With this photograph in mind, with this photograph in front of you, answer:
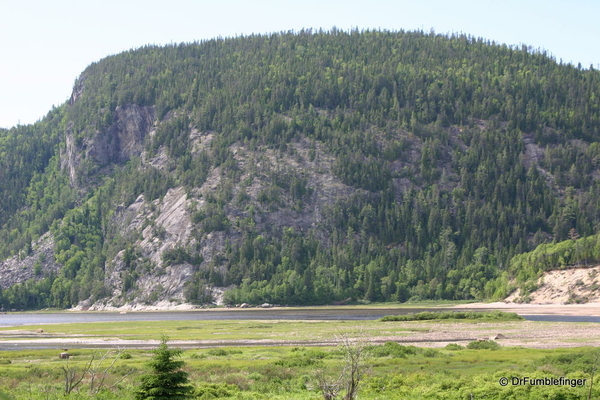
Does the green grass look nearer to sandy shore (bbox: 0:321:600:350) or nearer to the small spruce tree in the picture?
the small spruce tree

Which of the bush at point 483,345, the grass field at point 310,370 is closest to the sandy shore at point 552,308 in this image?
the grass field at point 310,370

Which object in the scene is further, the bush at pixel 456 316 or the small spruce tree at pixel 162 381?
the bush at pixel 456 316

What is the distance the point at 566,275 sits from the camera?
628 ft

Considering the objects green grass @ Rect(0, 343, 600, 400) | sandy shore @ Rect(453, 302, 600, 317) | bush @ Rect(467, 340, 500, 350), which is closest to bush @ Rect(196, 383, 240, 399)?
green grass @ Rect(0, 343, 600, 400)

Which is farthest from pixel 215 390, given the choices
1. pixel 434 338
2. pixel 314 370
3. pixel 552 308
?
pixel 552 308

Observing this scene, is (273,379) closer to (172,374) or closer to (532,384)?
(172,374)

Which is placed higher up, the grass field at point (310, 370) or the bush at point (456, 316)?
the grass field at point (310, 370)

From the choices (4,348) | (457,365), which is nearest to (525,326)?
(457,365)

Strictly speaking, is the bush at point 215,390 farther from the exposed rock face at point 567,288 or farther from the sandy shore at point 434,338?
the exposed rock face at point 567,288

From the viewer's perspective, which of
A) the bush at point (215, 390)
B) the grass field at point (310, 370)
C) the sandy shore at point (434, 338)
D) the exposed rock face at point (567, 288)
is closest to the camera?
the grass field at point (310, 370)

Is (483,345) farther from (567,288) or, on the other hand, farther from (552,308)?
(567,288)

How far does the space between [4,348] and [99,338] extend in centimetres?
1804

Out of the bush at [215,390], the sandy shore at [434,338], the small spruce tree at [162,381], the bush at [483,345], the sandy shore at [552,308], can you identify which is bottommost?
the sandy shore at [552,308]

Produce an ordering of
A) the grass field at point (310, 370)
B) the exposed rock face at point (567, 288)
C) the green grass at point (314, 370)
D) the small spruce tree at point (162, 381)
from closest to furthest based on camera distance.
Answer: the small spruce tree at point (162, 381) < the grass field at point (310, 370) < the green grass at point (314, 370) < the exposed rock face at point (567, 288)
